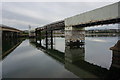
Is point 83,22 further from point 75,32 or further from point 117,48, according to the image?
point 117,48

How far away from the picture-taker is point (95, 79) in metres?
5.79

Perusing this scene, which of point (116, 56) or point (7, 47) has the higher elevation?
point (116, 56)

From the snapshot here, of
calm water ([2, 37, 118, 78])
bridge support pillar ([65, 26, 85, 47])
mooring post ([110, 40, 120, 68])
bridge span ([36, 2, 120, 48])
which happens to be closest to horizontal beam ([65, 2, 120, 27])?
bridge span ([36, 2, 120, 48])

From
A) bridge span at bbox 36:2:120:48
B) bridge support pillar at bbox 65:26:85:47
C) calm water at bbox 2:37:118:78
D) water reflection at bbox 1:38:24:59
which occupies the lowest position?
calm water at bbox 2:37:118:78

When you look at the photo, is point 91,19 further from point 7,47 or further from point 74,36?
point 7,47

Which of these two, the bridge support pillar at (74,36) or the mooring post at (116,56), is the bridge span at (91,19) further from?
the mooring post at (116,56)

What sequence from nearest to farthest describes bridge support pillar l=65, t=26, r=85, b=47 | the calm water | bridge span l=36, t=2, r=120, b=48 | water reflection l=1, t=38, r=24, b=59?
the calm water → bridge span l=36, t=2, r=120, b=48 → water reflection l=1, t=38, r=24, b=59 → bridge support pillar l=65, t=26, r=85, b=47

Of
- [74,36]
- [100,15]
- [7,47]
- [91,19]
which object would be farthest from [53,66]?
[7,47]

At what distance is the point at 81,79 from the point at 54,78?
170 centimetres

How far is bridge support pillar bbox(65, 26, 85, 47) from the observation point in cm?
2044

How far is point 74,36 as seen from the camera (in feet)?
67.6

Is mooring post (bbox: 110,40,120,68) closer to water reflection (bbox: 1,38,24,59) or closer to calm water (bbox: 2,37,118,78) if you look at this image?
calm water (bbox: 2,37,118,78)


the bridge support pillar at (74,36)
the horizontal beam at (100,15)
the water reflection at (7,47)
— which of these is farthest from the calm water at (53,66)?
the bridge support pillar at (74,36)

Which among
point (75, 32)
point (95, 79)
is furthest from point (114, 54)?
point (75, 32)
